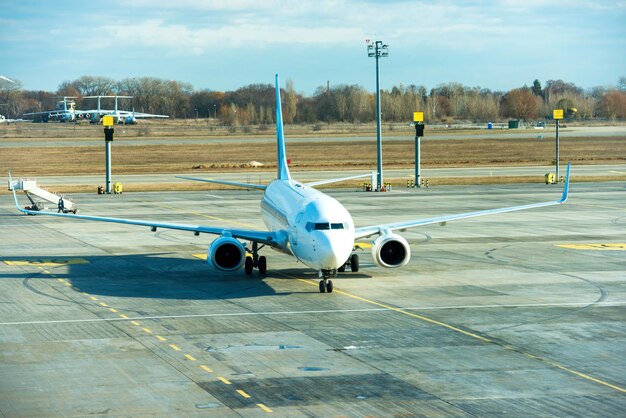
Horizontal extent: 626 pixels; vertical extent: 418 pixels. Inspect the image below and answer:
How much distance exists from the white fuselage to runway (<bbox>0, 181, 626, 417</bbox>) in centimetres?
157

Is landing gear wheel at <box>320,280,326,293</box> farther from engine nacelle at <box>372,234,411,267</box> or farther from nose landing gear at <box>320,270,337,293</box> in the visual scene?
engine nacelle at <box>372,234,411,267</box>

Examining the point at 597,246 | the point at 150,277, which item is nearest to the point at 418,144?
the point at 597,246

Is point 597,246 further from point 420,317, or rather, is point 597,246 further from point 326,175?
point 326,175

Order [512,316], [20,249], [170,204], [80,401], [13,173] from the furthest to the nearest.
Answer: [13,173], [170,204], [20,249], [512,316], [80,401]

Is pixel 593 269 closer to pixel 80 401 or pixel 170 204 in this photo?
pixel 80 401

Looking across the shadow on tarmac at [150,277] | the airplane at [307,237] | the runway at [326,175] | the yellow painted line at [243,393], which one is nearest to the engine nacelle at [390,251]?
the airplane at [307,237]

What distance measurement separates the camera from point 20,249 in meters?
50.4

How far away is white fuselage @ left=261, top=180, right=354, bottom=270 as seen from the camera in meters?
35.0

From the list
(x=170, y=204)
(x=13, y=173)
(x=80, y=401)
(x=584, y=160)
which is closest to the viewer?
(x=80, y=401)

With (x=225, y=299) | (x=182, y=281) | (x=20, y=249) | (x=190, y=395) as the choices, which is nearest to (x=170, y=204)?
(x=20, y=249)

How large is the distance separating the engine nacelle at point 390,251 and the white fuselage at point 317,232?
3006 millimetres

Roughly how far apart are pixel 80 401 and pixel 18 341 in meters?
7.37

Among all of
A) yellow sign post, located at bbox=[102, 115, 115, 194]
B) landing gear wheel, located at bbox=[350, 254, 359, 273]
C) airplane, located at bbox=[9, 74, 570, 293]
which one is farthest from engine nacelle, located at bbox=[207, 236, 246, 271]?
yellow sign post, located at bbox=[102, 115, 115, 194]

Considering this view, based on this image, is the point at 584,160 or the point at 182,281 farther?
the point at 584,160
